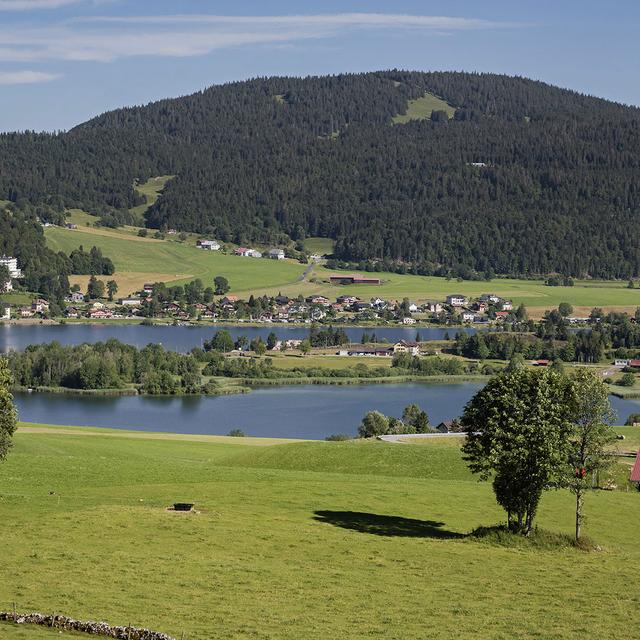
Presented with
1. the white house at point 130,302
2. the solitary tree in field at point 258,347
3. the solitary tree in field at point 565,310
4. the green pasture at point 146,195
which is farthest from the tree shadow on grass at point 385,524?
the green pasture at point 146,195

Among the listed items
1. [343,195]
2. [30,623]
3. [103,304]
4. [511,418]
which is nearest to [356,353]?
[103,304]

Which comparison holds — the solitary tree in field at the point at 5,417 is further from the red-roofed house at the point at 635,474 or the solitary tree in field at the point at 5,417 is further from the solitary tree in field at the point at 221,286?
the solitary tree in field at the point at 221,286

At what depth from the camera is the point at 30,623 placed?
1395cm

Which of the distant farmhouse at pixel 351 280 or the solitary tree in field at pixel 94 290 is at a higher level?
the distant farmhouse at pixel 351 280

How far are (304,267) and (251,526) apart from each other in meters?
130

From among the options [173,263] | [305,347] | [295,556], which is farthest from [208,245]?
[295,556]

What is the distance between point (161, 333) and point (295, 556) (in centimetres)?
8537

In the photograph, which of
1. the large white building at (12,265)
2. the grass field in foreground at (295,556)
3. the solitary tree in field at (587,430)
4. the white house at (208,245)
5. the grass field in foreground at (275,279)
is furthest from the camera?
the white house at (208,245)

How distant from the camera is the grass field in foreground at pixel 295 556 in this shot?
49.9ft

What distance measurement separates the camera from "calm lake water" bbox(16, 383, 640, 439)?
186ft

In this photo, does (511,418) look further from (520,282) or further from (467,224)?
(467,224)

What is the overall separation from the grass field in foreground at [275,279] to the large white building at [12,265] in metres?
6.05

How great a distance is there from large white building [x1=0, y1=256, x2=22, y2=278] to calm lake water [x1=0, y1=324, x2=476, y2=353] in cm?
2250

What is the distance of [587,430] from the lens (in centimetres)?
2189
